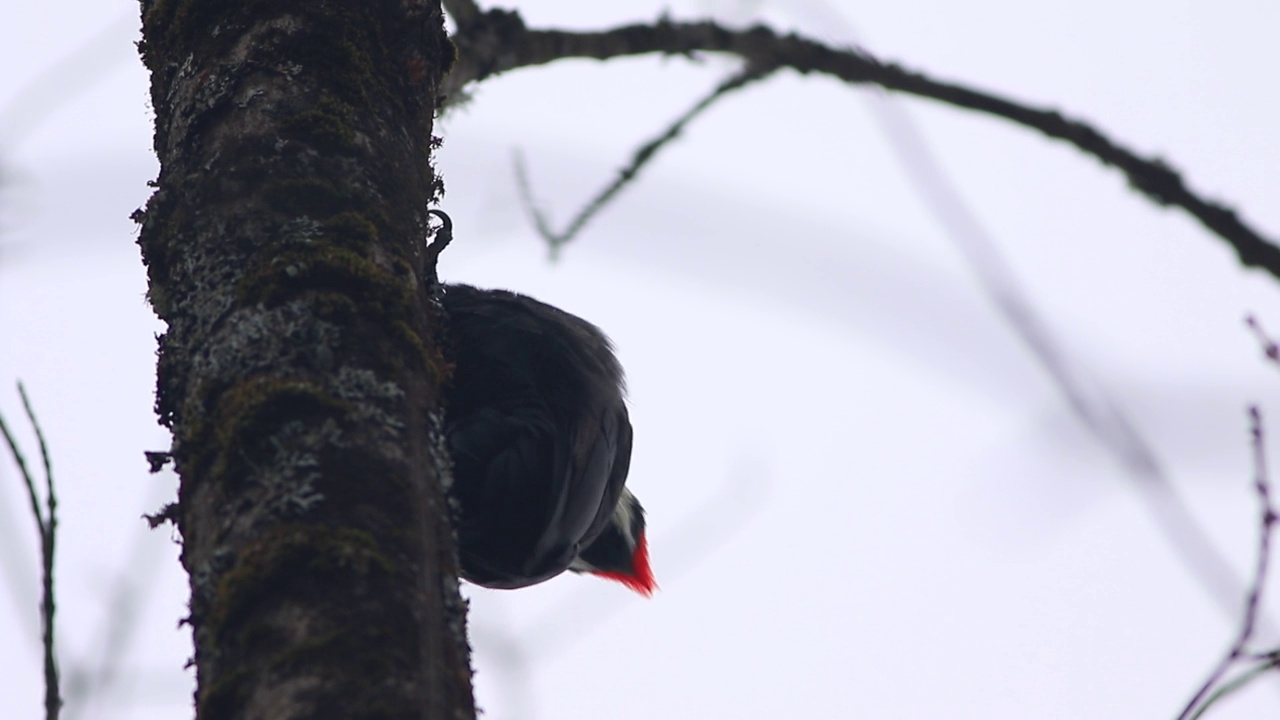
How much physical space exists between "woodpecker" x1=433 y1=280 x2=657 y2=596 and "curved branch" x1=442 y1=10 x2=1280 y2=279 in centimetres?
50

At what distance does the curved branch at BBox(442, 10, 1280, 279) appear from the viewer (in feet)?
5.51

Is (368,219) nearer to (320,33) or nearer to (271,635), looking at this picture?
(320,33)

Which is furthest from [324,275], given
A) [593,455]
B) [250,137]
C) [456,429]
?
[593,455]

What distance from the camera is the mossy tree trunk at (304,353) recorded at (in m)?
1.09

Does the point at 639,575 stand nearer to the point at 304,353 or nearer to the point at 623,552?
the point at 623,552

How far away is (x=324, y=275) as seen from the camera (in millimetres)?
1385

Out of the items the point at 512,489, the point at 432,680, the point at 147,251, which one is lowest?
the point at 432,680

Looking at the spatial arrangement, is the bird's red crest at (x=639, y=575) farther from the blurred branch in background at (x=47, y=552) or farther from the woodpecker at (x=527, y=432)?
the blurred branch in background at (x=47, y=552)

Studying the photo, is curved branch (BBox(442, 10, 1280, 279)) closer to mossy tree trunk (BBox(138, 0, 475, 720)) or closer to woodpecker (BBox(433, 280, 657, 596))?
woodpecker (BBox(433, 280, 657, 596))

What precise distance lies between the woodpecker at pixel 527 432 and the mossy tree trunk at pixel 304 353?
2.12ft

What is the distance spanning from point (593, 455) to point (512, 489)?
27 cm

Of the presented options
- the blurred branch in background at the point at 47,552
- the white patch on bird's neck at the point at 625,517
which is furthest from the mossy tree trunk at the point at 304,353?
the white patch on bird's neck at the point at 625,517

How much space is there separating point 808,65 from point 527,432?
87cm

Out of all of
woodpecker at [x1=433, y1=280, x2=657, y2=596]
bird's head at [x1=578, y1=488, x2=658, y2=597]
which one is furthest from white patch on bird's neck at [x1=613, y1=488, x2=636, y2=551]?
woodpecker at [x1=433, y1=280, x2=657, y2=596]
